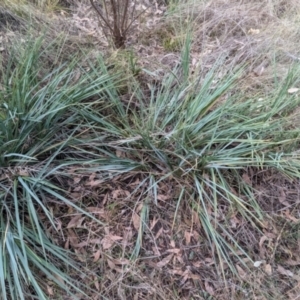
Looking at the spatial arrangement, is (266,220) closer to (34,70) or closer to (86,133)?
(86,133)

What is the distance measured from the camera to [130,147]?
2221mm

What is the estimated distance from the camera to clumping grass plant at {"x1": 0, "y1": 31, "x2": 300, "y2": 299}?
6.48ft

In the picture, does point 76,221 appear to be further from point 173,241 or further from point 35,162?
point 173,241

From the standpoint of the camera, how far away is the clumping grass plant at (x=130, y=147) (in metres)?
1.98

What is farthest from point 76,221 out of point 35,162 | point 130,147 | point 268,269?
point 268,269

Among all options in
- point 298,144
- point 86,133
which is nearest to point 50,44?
point 86,133

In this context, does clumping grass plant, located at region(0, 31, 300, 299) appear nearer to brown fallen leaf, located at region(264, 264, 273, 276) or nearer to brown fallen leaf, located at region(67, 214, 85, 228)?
brown fallen leaf, located at region(67, 214, 85, 228)

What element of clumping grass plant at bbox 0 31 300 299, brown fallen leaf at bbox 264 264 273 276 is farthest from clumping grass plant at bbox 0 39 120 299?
brown fallen leaf at bbox 264 264 273 276

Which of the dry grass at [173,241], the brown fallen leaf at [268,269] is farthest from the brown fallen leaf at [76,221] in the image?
the brown fallen leaf at [268,269]

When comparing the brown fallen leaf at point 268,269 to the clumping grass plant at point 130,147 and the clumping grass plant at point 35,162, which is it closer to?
the clumping grass plant at point 130,147

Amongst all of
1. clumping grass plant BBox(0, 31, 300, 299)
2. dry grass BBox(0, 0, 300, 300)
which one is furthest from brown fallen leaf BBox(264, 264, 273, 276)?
clumping grass plant BBox(0, 31, 300, 299)

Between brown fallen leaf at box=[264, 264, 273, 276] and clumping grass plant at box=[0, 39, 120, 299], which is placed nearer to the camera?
clumping grass plant at box=[0, 39, 120, 299]

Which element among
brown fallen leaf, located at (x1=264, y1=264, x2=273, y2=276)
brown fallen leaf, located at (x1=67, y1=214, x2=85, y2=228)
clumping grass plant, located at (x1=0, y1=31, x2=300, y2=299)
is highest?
clumping grass plant, located at (x1=0, y1=31, x2=300, y2=299)

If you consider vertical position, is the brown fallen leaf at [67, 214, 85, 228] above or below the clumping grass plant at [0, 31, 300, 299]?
below
